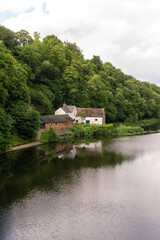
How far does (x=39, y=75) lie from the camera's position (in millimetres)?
57656

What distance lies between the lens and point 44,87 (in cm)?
5494

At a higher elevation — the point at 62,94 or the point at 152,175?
the point at 62,94

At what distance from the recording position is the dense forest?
35.1 meters

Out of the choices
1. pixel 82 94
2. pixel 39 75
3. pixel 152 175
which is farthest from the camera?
pixel 82 94

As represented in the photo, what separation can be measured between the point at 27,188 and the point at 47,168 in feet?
19.4

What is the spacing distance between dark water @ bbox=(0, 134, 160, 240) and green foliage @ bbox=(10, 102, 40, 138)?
5917 millimetres

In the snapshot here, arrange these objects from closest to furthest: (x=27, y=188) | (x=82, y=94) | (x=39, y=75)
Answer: (x=27, y=188) < (x=39, y=75) < (x=82, y=94)

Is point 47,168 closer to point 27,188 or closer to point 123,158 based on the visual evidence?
point 27,188

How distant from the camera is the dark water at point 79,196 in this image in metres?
13.4

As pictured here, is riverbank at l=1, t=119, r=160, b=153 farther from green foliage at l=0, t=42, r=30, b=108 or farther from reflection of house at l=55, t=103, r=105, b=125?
green foliage at l=0, t=42, r=30, b=108

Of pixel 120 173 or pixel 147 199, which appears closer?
pixel 147 199

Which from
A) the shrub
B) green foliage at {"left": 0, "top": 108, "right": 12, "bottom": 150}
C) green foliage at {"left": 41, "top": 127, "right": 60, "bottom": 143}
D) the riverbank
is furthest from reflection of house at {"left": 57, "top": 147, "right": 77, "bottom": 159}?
the shrub

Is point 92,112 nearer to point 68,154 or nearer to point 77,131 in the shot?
point 77,131

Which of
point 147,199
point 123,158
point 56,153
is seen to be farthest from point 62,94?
point 147,199
